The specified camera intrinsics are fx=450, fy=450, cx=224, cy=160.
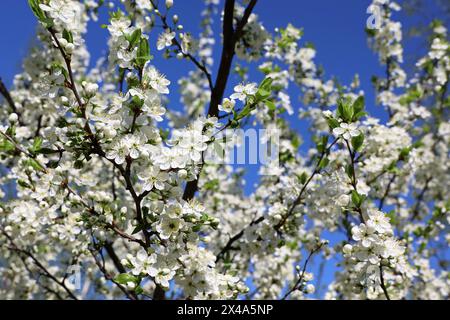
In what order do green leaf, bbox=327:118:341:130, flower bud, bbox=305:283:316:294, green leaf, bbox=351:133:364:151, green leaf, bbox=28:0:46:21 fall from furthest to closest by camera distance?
flower bud, bbox=305:283:316:294
green leaf, bbox=351:133:364:151
green leaf, bbox=327:118:341:130
green leaf, bbox=28:0:46:21

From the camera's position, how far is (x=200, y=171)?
8.52 feet

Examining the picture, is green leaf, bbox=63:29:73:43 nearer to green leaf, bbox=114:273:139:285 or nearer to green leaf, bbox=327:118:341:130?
green leaf, bbox=114:273:139:285

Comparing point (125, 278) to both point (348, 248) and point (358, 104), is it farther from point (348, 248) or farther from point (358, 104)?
point (358, 104)

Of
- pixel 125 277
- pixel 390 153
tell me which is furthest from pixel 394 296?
pixel 125 277

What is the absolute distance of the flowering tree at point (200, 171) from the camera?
2.42 m

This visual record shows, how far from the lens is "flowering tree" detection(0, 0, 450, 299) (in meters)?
2.42

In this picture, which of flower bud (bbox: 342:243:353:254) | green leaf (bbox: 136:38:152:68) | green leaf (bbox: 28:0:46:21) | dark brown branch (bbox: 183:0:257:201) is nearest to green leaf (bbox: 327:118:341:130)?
flower bud (bbox: 342:243:353:254)

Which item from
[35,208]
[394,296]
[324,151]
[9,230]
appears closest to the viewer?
[324,151]

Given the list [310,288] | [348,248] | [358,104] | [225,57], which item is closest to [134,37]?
[225,57]

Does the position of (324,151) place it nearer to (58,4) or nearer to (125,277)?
(125,277)

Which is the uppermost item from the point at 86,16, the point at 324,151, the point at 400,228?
the point at 86,16

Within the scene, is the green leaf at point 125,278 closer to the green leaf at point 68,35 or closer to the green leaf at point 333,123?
the green leaf at point 68,35

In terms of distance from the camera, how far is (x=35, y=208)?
369 centimetres
